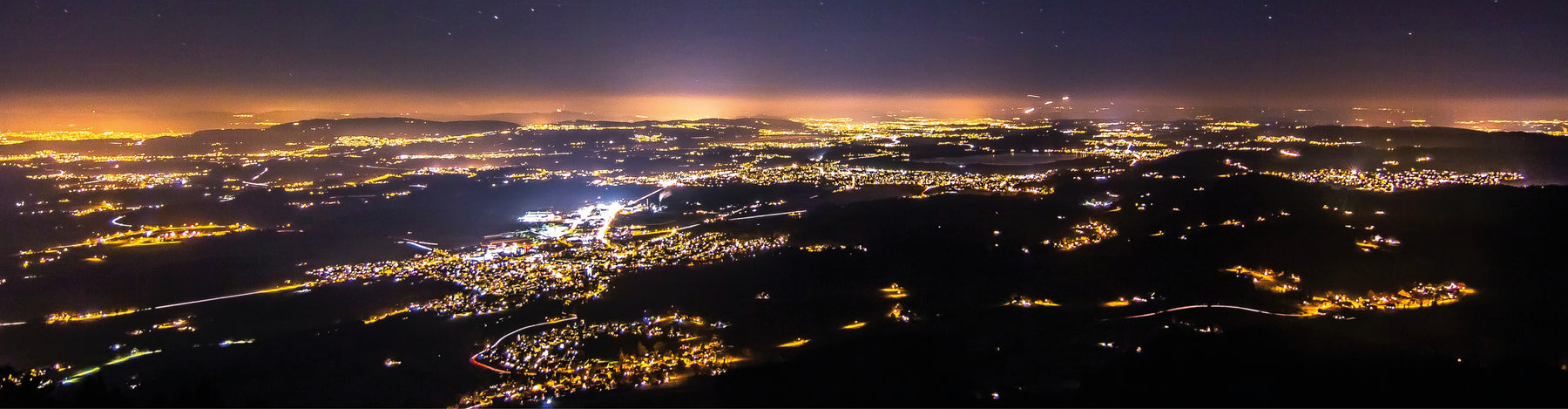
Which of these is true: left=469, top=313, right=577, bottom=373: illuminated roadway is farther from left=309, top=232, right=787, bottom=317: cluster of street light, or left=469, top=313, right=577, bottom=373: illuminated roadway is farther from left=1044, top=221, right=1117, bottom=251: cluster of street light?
left=1044, top=221, right=1117, bottom=251: cluster of street light

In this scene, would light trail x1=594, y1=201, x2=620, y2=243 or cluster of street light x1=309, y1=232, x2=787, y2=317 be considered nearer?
cluster of street light x1=309, y1=232, x2=787, y2=317

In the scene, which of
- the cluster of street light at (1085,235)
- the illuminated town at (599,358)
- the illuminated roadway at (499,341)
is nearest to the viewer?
the illuminated town at (599,358)

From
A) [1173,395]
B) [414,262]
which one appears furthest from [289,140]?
[1173,395]

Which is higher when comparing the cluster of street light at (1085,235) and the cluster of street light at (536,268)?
the cluster of street light at (1085,235)

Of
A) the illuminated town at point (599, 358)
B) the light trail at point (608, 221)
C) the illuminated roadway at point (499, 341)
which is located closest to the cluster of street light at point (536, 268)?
the light trail at point (608, 221)

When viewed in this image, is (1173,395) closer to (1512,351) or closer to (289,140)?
(1512,351)

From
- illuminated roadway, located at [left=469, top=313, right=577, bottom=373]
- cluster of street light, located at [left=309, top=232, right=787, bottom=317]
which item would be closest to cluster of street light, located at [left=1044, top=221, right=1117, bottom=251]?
cluster of street light, located at [left=309, top=232, right=787, bottom=317]

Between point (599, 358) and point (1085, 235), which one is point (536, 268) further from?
point (1085, 235)

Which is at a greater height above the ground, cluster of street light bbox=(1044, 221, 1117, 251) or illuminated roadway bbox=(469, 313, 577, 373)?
cluster of street light bbox=(1044, 221, 1117, 251)

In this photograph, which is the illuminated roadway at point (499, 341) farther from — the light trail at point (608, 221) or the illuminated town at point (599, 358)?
the light trail at point (608, 221)

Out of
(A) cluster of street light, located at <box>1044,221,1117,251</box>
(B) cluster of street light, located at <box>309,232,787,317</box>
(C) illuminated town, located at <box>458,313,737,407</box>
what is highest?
(A) cluster of street light, located at <box>1044,221,1117,251</box>

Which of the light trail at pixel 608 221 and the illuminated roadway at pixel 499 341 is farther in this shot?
the light trail at pixel 608 221
